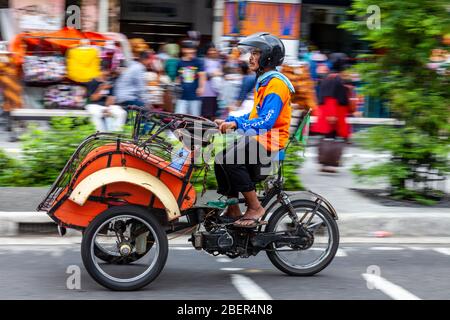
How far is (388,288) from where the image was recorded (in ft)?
21.5

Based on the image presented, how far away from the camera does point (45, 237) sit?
8.16 m

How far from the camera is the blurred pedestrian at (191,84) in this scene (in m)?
15.0

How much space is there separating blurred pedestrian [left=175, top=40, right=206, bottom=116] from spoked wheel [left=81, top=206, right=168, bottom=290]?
28.4ft

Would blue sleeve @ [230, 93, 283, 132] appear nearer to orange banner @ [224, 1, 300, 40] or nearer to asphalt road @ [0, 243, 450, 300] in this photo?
asphalt road @ [0, 243, 450, 300]

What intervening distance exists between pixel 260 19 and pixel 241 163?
38.7 ft

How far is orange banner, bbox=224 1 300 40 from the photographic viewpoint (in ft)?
57.9

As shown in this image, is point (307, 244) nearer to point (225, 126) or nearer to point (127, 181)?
point (225, 126)

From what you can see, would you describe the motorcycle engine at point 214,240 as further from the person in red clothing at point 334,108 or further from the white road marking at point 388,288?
the person in red clothing at point 334,108

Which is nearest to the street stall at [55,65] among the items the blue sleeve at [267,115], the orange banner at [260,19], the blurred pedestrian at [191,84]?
the blurred pedestrian at [191,84]

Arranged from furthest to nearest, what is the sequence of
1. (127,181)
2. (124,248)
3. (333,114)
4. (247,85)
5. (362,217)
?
(247,85) < (333,114) < (362,217) < (124,248) < (127,181)

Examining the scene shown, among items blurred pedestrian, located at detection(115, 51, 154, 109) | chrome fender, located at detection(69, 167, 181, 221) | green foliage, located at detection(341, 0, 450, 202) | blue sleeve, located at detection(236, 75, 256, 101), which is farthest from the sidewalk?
blurred pedestrian, located at detection(115, 51, 154, 109)

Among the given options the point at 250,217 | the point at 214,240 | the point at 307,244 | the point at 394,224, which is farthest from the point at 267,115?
the point at 394,224
